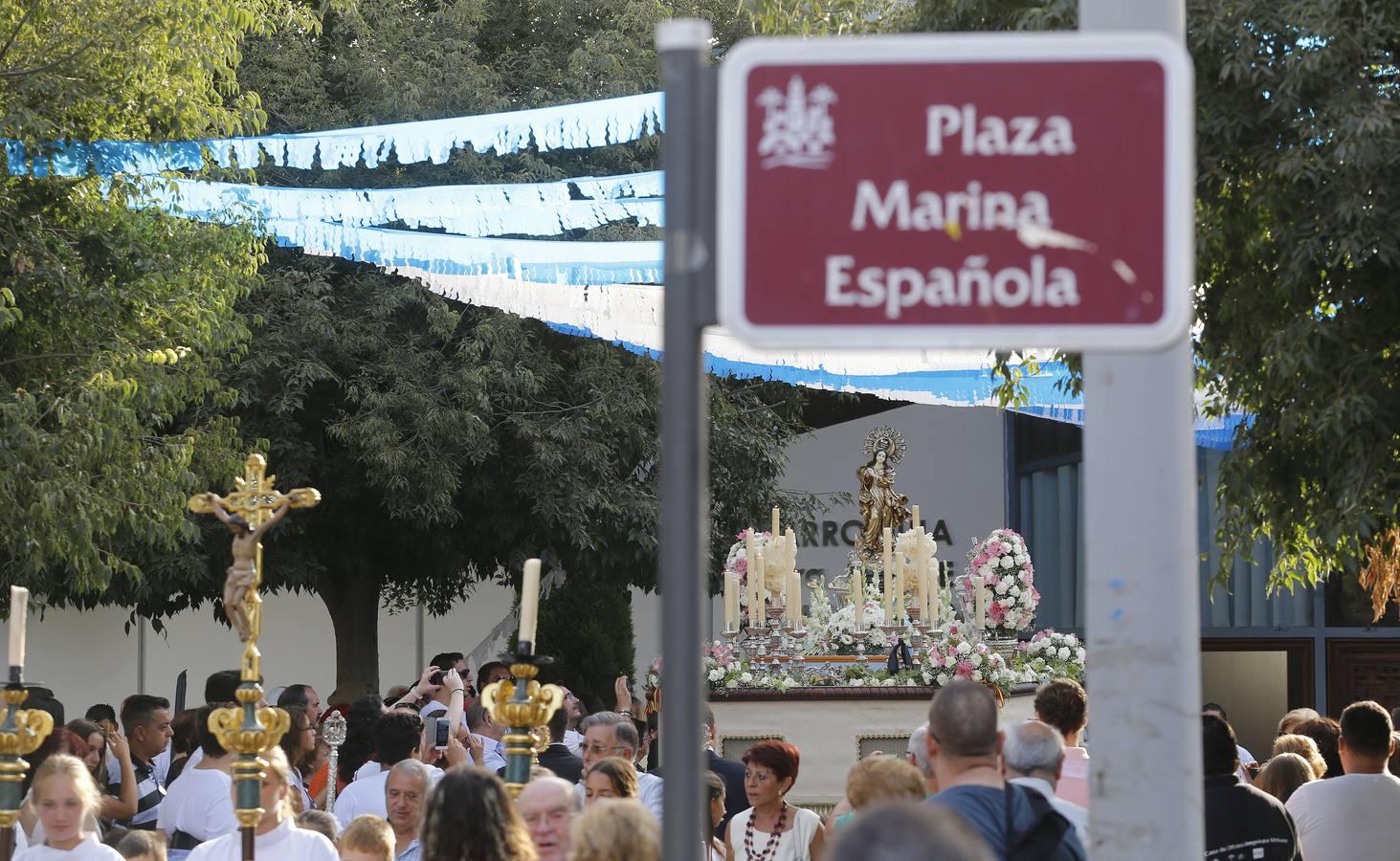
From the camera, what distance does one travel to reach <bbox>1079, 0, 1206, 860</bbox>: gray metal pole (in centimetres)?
298

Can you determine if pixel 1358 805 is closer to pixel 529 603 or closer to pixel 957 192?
pixel 529 603

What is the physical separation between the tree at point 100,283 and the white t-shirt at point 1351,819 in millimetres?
7496

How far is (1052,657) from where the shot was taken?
13797mm

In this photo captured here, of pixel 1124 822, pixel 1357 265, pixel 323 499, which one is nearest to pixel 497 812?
pixel 1124 822

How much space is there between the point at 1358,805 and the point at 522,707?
168 inches

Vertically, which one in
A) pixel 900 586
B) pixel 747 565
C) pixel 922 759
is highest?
pixel 747 565

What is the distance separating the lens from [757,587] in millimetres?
13273

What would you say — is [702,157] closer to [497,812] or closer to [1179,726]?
[1179,726]

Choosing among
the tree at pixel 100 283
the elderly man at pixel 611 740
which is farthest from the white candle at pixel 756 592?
the elderly man at pixel 611 740

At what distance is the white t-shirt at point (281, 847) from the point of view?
5.98 meters

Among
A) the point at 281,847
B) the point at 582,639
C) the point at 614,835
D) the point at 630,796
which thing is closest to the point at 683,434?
the point at 614,835

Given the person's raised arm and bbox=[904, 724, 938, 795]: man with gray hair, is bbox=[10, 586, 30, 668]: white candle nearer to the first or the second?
bbox=[904, 724, 938, 795]: man with gray hair

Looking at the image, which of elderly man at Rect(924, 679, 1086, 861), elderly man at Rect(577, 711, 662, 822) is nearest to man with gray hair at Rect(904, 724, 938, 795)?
elderly man at Rect(577, 711, 662, 822)

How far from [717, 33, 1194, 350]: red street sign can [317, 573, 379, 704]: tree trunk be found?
19647mm
